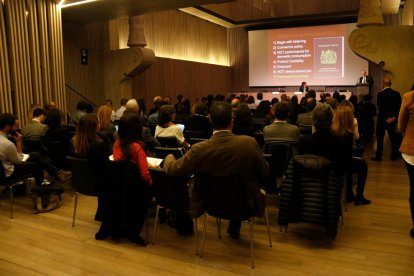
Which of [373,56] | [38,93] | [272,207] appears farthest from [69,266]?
[373,56]

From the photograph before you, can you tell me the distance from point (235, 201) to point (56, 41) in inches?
261

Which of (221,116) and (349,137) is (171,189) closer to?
(221,116)

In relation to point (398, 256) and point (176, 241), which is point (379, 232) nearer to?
point (398, 256)

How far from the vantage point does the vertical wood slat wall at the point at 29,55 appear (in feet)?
23.6

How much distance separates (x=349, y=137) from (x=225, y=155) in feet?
5.14

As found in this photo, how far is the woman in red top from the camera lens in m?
3.62

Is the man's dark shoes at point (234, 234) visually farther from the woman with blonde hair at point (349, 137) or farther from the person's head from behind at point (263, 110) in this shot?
the person's head from behind at point (263, 110)

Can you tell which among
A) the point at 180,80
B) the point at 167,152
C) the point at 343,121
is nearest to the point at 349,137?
the point at 343,121

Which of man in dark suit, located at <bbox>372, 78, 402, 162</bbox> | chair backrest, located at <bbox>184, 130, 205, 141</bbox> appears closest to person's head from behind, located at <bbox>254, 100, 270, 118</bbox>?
chair backrest, located at <bbox>184, 130, 205, 141</bbox>

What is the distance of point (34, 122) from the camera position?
226 inches

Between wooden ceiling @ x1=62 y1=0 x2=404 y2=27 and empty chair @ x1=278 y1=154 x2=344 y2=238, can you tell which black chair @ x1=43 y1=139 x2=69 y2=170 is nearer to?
empty chair @ x1=278 y1=154 x2=344 y2=238

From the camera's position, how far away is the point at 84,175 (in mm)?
4059

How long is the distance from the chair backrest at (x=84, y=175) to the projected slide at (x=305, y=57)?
1289cm

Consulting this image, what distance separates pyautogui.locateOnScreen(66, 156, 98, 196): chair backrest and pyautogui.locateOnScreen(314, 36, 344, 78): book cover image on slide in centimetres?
1292
